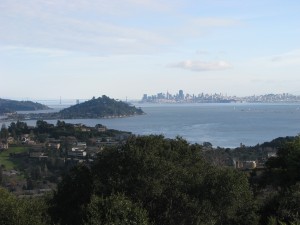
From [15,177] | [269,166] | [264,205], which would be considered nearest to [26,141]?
[15,177]

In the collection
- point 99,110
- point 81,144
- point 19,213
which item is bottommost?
point 81,144

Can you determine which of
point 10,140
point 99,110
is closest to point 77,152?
point 10,140

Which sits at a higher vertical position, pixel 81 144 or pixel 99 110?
pixel 99 110

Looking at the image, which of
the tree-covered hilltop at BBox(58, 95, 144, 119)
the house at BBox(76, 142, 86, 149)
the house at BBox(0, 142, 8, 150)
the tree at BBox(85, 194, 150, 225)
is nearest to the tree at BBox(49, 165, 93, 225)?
the tree at BBox(85, 194, 150, 225)

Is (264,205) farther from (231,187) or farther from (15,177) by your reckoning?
(15,177)

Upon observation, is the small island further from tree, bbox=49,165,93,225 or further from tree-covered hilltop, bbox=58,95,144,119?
tree, bbox=49,165,93,225

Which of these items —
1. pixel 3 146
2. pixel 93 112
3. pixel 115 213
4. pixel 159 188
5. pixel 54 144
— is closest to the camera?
pixel 115 213

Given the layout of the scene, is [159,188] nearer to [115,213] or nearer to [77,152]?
[115,213]

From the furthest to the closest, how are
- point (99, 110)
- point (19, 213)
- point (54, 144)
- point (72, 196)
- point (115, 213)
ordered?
point (99, 110) → point (54, 144) → point (72, 196) → point (19, 213) → point (115, 213)
